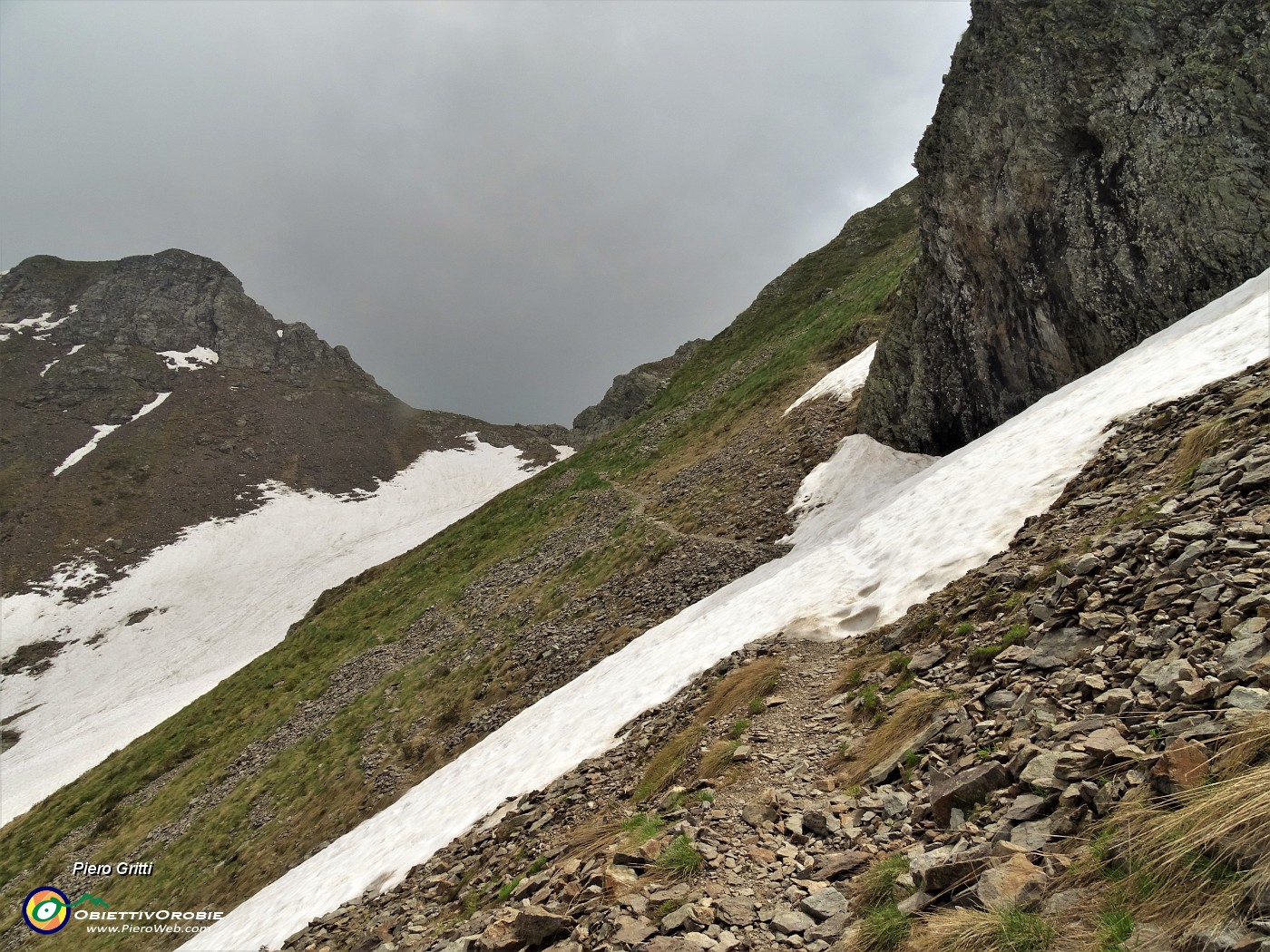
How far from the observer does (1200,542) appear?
7551 mm

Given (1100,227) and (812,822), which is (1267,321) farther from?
(812,822)

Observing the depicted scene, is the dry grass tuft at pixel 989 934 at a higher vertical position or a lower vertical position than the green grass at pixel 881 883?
higher

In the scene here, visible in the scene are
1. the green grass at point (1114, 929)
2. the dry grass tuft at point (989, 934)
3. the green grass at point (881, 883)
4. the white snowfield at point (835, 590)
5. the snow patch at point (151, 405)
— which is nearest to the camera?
the green grass at point (1114, 929)

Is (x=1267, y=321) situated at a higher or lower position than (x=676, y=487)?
lower

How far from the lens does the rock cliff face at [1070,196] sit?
16.8m

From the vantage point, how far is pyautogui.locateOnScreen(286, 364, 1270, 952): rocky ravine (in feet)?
16.4

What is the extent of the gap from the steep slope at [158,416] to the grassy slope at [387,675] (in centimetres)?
7139

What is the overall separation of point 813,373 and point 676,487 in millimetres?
11234

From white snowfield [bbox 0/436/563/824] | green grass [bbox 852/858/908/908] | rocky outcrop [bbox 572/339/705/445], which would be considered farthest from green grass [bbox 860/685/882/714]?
rocky outcrop [bbox 572/339/705/445]

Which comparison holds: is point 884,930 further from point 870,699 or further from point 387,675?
point 387,675

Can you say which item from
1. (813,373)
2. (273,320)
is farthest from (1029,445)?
(273,320)

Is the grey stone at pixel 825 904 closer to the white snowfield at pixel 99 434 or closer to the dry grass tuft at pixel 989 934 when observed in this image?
the dry grass tuft at pixel 989 934

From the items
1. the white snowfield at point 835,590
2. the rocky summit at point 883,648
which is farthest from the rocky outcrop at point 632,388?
the white snowfield at point 835,590

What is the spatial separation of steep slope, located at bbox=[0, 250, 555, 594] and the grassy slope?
7139cm
